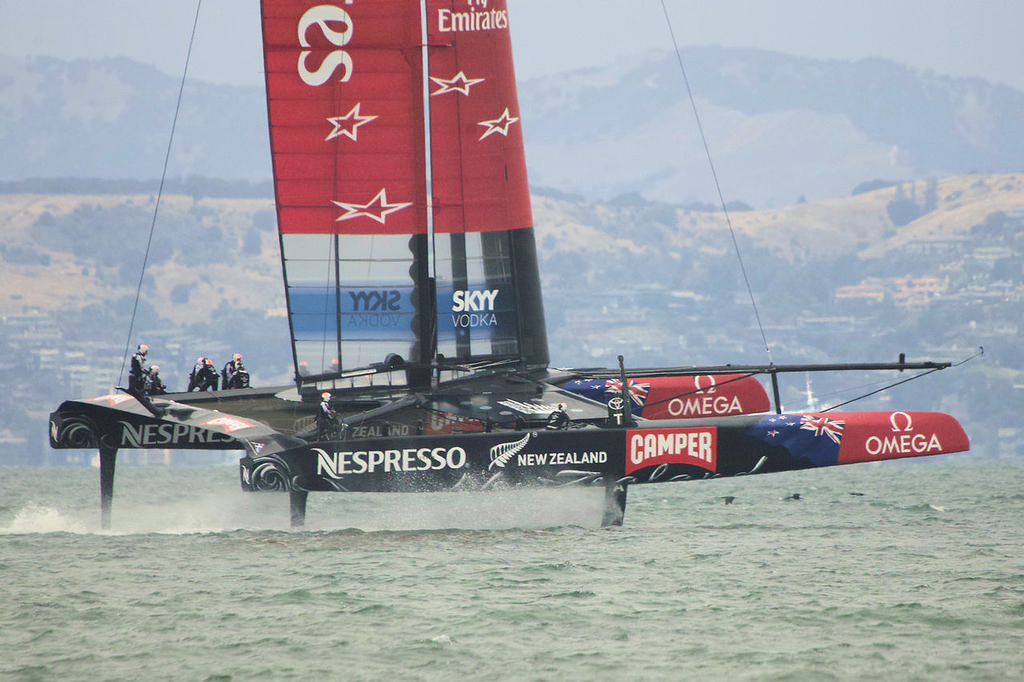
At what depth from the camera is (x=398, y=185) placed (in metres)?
14.5

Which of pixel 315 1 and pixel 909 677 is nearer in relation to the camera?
pixel 909 677

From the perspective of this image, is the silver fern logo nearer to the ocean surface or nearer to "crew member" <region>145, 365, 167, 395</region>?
the ocean surface

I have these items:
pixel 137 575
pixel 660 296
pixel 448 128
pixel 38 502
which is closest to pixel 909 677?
pixel 137 575

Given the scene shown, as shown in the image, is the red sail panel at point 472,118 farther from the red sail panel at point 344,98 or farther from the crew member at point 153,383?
the crew member at point 153,383

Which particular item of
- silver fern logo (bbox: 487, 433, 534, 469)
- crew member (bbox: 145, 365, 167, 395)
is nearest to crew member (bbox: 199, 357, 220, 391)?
crew member (bbox: 145, 365, 167, 395)

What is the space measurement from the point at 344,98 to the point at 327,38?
0.63 m

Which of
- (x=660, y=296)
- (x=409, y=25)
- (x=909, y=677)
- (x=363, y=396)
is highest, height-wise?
(x=660, y=296)

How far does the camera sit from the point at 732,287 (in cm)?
17950

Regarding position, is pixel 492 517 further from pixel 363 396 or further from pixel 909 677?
pixel 909 677

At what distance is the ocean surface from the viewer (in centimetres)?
844

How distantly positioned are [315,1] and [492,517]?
5.73 meters

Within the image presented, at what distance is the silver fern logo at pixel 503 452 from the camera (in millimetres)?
13148

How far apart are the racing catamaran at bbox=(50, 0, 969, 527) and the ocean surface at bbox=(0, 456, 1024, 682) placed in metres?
0.80

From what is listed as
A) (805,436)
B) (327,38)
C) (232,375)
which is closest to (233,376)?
(232,375)
